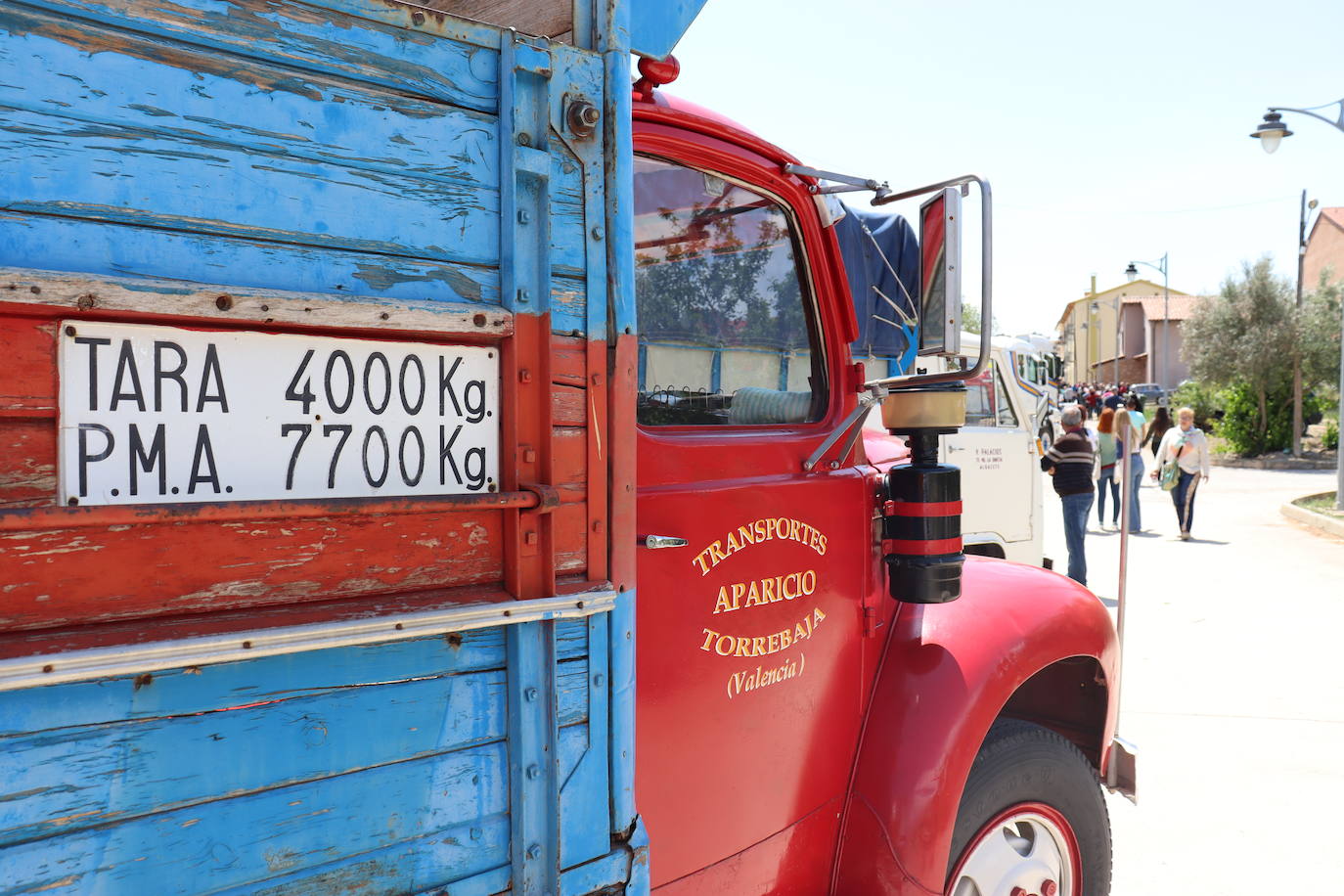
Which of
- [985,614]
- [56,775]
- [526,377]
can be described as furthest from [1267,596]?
[56,775]

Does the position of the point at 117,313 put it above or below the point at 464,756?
above

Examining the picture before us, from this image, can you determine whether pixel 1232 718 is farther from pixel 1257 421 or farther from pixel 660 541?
pixel 1257 421

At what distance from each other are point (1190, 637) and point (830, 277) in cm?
609

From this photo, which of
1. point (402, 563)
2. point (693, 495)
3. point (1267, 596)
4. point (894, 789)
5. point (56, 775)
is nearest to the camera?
point (56, 775)

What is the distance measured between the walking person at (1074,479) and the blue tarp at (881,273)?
5.92 meters

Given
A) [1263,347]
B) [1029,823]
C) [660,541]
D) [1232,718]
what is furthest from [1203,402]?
[660,541]

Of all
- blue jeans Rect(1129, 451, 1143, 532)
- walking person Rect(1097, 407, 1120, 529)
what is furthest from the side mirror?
blue jeans Rect(1129, 451, 1143, 532)

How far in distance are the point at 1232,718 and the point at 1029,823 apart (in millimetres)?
3385

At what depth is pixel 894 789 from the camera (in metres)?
2.24

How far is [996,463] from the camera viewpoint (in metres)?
7.64

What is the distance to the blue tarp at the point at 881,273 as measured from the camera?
8.00 feet

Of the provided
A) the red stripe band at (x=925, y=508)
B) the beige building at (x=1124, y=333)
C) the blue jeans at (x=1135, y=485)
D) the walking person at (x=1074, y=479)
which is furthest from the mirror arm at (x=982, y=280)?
the beige building at (x=1124, y=333)

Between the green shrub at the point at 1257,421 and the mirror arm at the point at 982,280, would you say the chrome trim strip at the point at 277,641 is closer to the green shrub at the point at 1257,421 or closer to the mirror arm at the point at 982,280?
the mirror arm at the point at 982,280

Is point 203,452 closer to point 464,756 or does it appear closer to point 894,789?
point 464,756
